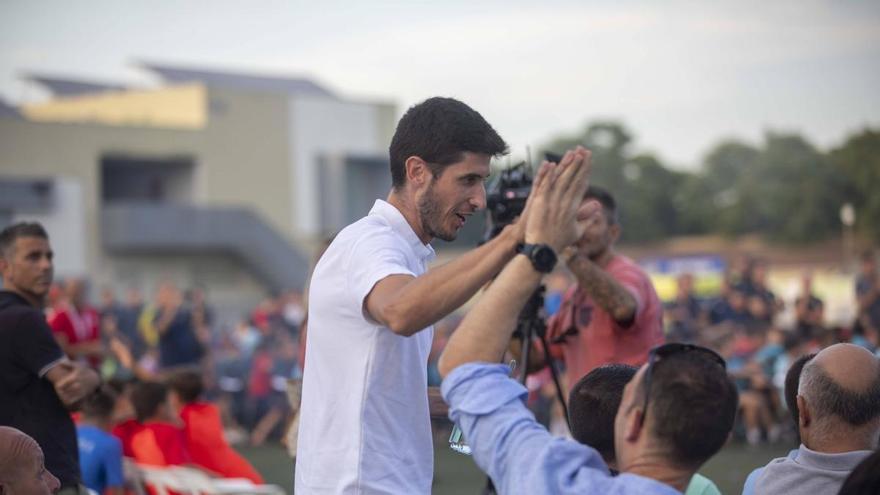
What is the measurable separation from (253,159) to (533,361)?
134ft

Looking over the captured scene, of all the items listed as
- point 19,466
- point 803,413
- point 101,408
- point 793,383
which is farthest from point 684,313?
point 19,466

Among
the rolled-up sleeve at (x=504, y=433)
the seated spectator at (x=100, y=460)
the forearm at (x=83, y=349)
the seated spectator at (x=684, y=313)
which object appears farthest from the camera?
the seated spectator at (x=684, y=313)

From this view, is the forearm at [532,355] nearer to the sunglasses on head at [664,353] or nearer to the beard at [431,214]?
the beard at [431,214]

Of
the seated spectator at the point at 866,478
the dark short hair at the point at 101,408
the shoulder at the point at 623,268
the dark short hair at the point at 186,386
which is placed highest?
the shoulder at the point at 623,268

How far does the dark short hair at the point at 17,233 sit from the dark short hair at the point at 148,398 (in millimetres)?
2079

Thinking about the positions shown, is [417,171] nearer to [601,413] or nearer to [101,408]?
[601,413]

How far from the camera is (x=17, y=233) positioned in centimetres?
565

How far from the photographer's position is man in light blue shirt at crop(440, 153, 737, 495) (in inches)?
97.7

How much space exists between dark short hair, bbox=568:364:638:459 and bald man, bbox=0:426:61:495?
5.52 ft

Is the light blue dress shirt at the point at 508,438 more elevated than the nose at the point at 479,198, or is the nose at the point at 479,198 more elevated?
the nose at the point at 479,198

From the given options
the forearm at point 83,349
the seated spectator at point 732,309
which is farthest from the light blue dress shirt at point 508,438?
the seated spectator at point 732,309

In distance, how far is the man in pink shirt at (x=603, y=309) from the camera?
219 inches

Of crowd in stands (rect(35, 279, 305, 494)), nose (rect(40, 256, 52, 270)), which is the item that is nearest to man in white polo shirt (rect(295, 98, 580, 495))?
crowd in stands (rect(35, 279, 305, 494))

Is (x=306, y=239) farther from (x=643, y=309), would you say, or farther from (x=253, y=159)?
(x=643, y=309)
